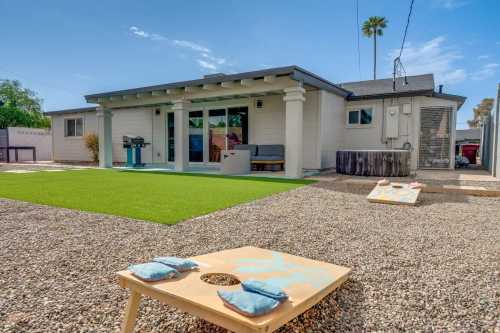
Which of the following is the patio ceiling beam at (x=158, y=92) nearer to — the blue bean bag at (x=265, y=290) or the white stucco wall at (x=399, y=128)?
the white stucco wall at (x=399, y=128)

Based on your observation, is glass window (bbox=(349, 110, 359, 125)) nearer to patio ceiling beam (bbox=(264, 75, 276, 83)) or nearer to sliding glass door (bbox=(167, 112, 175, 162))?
patio ceiling beam (bbox=(264, 75, 276, 83))

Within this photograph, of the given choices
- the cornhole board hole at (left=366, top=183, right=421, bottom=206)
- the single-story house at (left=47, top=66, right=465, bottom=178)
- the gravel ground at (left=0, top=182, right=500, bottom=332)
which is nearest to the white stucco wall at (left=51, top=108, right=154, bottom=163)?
the single-story house at (left=47, top=66, right=465, bottom=178)

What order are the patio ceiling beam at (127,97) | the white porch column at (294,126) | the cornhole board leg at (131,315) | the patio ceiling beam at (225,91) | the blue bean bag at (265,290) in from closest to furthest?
the blue bean bag at (265,290) < the cornhole board leg at (131,315) < the white porch column at (294,126) < the patio ceiling beam at (225,91) < the patio ceiling beam at (127,97)

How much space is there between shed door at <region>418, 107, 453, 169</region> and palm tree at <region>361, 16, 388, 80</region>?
59.9 ft

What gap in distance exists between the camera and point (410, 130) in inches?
409

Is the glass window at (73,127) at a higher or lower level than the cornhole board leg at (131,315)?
higher

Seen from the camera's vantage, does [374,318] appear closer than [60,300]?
Yes

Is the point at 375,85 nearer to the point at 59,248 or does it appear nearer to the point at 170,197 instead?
the point at 170,197

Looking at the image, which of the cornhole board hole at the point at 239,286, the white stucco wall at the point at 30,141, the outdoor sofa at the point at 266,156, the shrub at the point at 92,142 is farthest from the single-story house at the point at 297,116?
the white stucco wall at the point at 30,141

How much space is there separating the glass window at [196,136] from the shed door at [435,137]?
814 centimetres

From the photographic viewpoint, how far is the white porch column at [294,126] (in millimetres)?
8008

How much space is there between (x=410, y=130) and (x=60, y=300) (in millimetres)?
10999

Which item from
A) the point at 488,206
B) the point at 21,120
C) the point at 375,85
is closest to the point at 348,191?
the point at 488,206

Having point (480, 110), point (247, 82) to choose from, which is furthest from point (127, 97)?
point (480, 110)
